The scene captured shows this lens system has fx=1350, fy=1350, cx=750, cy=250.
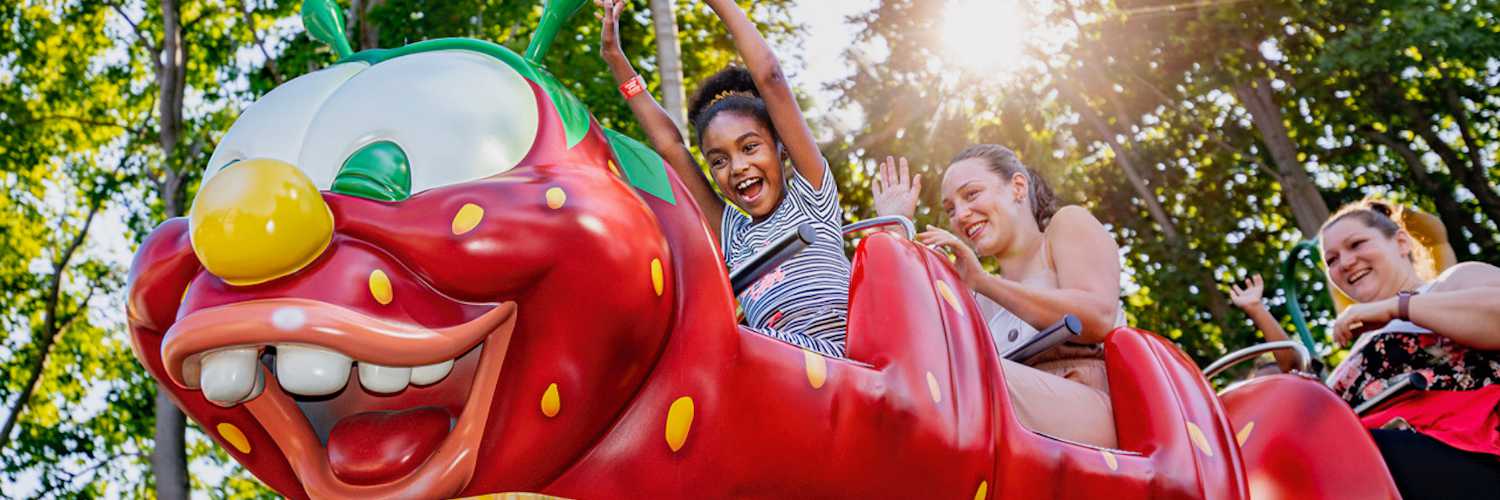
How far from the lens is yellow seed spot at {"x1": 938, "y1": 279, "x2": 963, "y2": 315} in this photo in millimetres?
2312

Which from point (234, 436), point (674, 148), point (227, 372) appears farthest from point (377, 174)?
point (674, 148)

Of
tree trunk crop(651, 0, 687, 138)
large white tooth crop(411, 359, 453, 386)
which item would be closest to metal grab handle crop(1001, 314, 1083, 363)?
large white tooth crop(411, 359, 453, 386)

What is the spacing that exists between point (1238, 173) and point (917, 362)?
38.1 ft

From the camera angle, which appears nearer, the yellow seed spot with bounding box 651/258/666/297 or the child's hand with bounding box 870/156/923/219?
the yellow seed spot with bounding box 651/258/666/297

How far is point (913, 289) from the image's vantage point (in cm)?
228

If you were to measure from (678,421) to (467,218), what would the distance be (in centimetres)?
43

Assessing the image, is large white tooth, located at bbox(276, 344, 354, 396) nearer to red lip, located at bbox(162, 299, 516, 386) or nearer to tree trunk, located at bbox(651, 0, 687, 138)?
red lip, located at bbox(162, 299, 516, 386)

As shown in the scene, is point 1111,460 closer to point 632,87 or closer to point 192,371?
point 632,87

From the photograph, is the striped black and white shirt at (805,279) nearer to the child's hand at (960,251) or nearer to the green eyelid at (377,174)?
the child's hand at (960,251)

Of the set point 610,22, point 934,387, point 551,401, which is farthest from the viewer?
point 610,22

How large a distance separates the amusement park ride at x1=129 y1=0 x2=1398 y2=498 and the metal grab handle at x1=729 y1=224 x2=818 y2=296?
12 cm

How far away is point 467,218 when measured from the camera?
1.78 meters

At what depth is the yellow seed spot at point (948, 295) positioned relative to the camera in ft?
7.59

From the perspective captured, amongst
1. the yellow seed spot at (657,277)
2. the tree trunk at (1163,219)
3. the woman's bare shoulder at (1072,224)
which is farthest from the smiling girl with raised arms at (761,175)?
the tree trunk at (1163,219)
